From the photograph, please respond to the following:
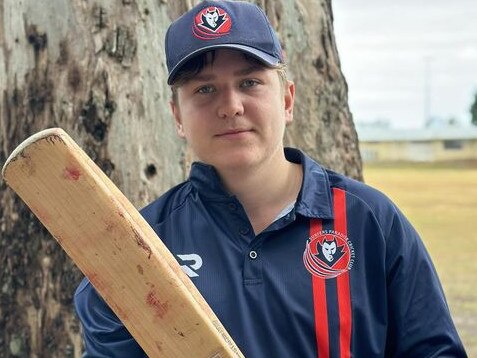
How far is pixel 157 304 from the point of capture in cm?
212

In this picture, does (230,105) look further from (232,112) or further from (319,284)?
(319,284)

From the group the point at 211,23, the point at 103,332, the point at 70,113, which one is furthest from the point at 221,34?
the point at 70,113

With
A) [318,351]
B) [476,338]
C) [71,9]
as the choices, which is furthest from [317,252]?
[476,338]

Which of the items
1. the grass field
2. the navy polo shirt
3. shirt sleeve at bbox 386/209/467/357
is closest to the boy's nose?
the navy polo shirt

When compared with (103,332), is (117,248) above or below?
above

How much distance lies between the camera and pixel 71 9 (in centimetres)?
405

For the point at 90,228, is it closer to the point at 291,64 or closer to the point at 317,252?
the point at 317,252

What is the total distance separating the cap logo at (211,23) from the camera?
97.6 inches

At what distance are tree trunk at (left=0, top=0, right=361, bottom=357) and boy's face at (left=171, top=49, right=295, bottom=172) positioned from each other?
1.54 m

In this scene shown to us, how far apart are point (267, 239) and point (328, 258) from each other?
0.17 meters

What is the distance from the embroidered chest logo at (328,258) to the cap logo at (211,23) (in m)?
0.63

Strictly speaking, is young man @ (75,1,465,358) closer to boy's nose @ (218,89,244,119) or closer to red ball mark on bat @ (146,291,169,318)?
boy's nose @ (218,89,244,119)

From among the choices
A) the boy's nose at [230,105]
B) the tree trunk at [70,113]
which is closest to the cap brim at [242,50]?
the boy's nose at [230,105]

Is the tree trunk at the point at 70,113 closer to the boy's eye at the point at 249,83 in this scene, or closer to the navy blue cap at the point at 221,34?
the navy blue cap at the point at 221,34
